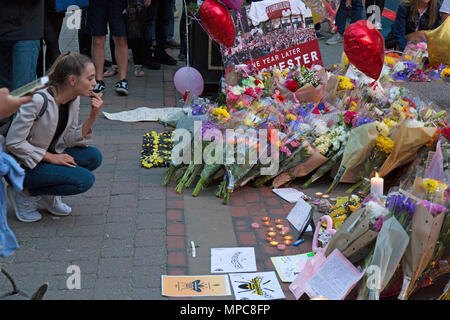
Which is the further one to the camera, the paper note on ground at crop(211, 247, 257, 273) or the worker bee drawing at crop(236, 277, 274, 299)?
the paper note on ground at crop(211, 247, 257, 273)

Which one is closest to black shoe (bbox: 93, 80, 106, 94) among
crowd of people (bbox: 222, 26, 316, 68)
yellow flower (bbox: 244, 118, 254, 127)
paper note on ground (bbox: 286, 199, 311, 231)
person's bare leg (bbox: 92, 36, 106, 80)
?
person's bare leg (bbox: 92, 36, 106, 80)

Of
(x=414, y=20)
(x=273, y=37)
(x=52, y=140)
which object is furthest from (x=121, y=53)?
(x=414, y=20)

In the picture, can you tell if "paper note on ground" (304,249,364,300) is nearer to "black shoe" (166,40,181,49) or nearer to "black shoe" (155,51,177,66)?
"black shoe" (155,51,177,66)

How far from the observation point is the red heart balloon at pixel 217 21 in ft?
18.1

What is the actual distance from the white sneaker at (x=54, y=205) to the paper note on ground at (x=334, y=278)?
1875mm

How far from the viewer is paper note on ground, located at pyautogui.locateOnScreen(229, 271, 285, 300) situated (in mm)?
3457

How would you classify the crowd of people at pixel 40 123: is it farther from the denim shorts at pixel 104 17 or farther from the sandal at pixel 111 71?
the sandal at pixel 111 71

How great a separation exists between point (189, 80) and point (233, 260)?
2.93m

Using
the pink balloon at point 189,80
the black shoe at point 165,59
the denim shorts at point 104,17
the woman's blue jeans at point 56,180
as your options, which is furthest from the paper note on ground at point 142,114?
the woman's blue jeans at point 56,180

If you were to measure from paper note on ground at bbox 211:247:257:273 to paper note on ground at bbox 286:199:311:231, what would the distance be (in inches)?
18.1

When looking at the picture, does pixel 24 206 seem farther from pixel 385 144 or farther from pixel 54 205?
pixel 385 144

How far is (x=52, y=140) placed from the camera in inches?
160
